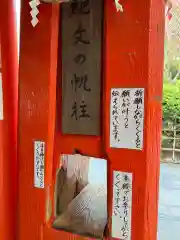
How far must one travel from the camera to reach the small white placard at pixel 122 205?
2.52ft

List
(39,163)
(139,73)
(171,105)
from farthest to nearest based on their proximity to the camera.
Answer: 1. (171,105)
2. (39,163)
3. (139,73)

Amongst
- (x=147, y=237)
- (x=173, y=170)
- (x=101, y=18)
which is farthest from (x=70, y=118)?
(x=173, y=170)

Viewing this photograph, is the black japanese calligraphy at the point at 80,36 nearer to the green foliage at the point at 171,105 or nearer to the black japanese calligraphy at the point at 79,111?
the black japanese calligraphy at the point at 79,111

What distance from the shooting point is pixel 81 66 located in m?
0.81

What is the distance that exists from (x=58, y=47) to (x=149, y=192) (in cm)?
47

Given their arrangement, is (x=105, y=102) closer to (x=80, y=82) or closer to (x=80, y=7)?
(x=80, y=82)

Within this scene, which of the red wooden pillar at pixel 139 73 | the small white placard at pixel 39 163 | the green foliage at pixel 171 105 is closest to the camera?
the red wooden pillar at pixel 139 73

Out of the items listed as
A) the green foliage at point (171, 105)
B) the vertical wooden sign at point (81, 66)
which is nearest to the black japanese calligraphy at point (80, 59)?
the vertical wooden sign at point (81, 66)

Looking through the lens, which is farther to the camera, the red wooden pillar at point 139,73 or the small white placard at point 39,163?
the small white placard at point 39,163

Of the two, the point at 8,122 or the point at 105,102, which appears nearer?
the point at 105,102

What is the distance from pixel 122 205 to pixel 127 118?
23 centimetres

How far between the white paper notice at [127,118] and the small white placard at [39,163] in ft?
0.69

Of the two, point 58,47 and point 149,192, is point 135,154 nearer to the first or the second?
point 149,192

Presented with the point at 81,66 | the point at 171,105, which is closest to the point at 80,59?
the point at 81,66
